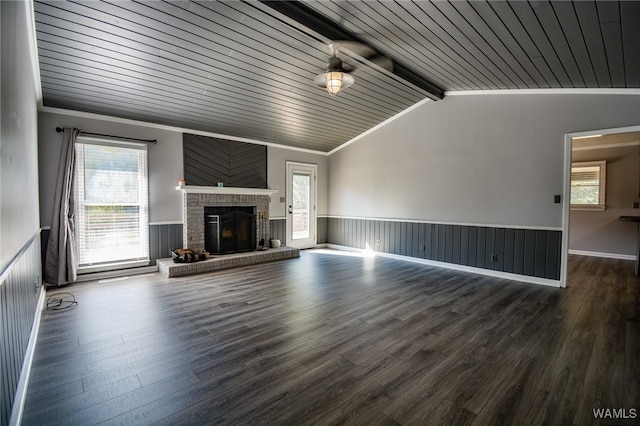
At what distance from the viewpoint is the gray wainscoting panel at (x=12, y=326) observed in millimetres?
1424

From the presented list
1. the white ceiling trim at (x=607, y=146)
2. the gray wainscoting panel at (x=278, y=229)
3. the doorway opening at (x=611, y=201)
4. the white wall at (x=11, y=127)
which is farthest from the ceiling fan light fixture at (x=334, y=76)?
the doorway opening at (x=611, y=201)

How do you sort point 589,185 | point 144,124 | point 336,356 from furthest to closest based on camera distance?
1. point 589,185
2. point 144,124
3. point 336,356

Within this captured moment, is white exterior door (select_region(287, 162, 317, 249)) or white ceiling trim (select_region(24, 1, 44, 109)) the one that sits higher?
white ceiling trim (select_region(24, 1, 44, 109))

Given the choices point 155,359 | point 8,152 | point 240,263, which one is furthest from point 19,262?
point 240,263

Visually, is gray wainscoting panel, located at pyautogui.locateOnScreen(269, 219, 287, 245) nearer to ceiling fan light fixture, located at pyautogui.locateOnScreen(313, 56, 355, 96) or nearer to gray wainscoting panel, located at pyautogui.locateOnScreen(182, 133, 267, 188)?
gray wainscoting panel, located at pyautogui.locateOnScreen(182, 133, 267, 188)

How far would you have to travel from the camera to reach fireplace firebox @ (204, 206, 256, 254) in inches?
221

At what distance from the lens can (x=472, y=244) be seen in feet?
16.8

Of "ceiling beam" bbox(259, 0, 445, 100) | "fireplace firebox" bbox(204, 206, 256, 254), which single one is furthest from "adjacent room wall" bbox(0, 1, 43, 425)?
"fireplace firebox" bbox(204, 206, 256, 254)

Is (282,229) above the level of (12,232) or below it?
below

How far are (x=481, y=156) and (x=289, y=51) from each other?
353 cm

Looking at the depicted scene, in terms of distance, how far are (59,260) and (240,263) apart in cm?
256

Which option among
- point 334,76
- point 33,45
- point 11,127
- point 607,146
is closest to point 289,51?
point 334,76

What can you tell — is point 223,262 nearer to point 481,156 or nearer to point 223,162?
point 223,162

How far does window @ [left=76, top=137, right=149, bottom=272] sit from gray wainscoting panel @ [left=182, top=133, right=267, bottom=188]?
78cm
